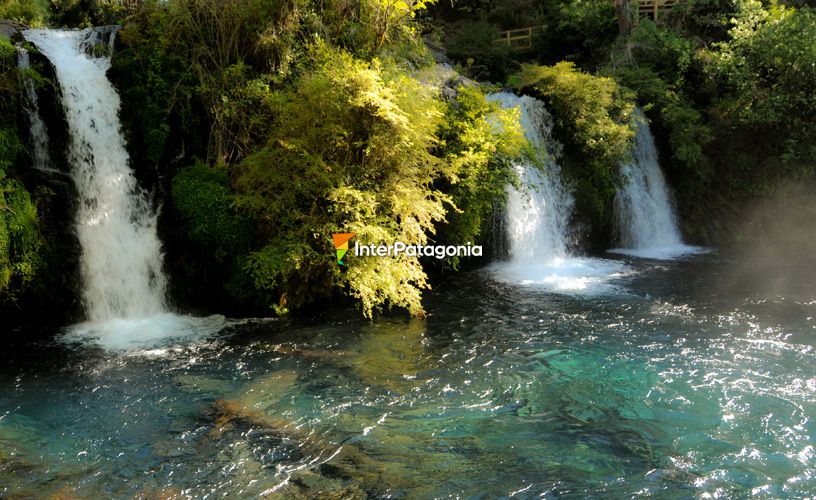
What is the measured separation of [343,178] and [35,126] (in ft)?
16.1

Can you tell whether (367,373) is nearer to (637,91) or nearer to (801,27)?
(637,91)

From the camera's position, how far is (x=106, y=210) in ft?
29.7

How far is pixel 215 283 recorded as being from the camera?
30.6 ft

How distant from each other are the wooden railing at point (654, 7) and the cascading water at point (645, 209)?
8.30m

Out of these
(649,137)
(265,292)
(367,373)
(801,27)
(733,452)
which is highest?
(801,27)

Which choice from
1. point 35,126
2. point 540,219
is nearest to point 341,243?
point 35,126

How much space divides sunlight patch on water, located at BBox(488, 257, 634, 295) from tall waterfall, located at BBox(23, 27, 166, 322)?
6.65 m

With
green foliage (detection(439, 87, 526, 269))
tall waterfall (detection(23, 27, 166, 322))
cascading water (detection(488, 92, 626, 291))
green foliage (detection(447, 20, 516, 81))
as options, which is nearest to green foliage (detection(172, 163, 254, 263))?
tall waterfall (detection(23, 27, 166, 322))

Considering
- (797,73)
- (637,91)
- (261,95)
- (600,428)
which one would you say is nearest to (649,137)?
(637,91)

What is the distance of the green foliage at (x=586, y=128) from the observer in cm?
1394

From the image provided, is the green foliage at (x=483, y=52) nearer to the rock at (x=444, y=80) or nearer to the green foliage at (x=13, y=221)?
the rock at (x=444, y=80)

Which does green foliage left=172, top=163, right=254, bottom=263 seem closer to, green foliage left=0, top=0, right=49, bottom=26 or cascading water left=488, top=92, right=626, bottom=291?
cascading water left=488, top=92, right=626, bottom=291

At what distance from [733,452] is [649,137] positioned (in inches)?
516

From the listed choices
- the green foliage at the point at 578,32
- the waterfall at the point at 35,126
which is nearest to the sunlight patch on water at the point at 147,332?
the waterfall at the point at 35,126
